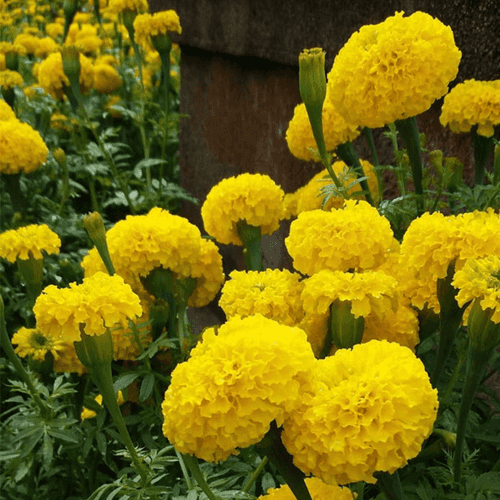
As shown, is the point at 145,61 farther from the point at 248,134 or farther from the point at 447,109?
the point at 447,109

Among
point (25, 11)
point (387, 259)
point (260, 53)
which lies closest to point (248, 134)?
point (260, 53)

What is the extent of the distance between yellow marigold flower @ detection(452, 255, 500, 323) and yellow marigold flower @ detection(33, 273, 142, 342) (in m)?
0.43

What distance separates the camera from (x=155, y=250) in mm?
1147

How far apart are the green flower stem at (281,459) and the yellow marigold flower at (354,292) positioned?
0.19 meters

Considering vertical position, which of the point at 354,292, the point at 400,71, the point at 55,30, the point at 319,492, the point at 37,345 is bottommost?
the point at 37,345

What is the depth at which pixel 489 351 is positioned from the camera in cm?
78

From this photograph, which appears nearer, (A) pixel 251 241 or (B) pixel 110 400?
(B) pixel 110 400

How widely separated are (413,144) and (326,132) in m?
0.23

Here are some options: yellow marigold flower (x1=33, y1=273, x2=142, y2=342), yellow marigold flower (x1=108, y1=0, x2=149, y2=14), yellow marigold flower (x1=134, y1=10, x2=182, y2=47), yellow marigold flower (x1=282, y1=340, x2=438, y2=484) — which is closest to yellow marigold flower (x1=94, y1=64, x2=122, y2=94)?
yellow marigold flower (x1=108, y1=0, x2=149, y2=14)

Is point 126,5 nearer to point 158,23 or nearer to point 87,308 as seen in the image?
point 158,23

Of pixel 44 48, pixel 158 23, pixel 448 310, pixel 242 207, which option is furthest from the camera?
pixel 44 48

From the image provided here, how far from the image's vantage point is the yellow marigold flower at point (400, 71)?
3.34 feet

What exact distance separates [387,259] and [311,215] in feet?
0.41

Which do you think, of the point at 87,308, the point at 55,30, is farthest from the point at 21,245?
the point at 55,30
